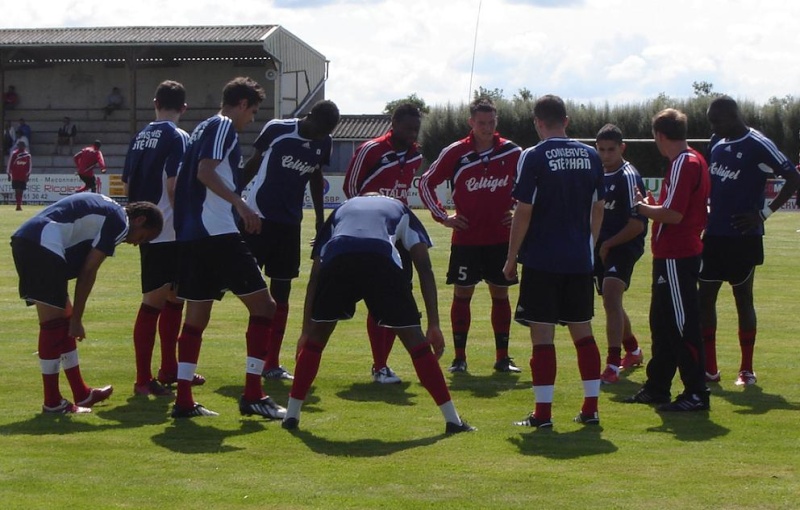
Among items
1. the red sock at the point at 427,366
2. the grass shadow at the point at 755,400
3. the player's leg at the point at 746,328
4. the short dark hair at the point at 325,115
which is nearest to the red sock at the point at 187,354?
the red sock at the point at 427,366

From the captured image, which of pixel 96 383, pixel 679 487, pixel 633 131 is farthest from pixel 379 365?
pixel 633 131

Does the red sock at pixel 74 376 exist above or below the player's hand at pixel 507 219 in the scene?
below

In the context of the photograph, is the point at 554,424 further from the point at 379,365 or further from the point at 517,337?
the point at 517,337

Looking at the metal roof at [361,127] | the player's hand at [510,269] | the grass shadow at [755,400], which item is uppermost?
the metal roof at [361,127]

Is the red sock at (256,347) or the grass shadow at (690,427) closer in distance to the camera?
the grass shadow at (690,427)

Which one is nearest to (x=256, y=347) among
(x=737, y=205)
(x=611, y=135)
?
(x=611, y=135)

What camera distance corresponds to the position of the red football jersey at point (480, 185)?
9844mm

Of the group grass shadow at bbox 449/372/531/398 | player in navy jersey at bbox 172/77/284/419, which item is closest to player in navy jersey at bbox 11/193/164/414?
player in navy jersey at bbox 172/77/284/419

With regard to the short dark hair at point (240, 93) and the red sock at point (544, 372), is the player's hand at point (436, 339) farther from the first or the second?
the short dark hair at point (240, 93)

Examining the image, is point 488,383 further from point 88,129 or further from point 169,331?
point 88,129

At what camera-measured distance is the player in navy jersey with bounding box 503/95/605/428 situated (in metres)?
7.43

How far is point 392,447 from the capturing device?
274 inches

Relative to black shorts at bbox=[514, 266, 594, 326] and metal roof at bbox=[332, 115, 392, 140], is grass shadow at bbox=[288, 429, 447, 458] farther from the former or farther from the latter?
metal roof at bbox=[332, 115, 392, 140]

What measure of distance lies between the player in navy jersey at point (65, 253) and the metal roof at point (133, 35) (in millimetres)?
42862
